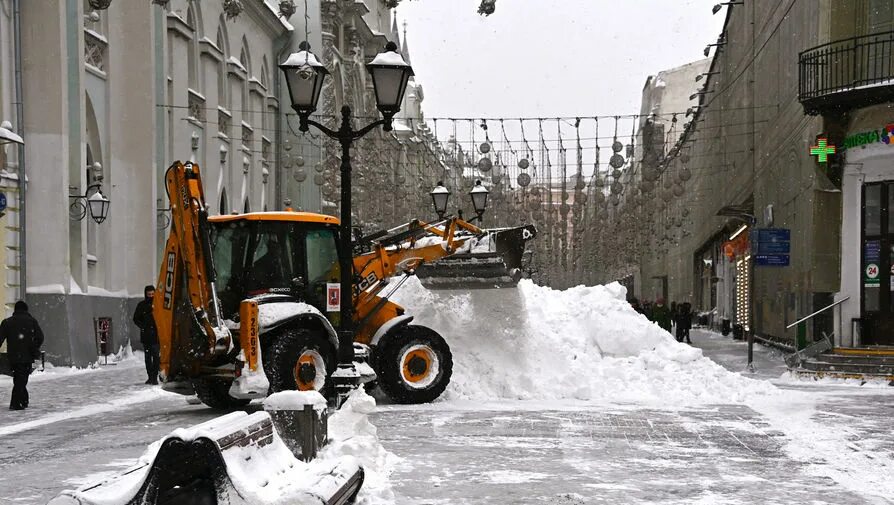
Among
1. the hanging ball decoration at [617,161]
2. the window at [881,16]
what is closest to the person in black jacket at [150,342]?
the hanging ball decoration at [617,161]

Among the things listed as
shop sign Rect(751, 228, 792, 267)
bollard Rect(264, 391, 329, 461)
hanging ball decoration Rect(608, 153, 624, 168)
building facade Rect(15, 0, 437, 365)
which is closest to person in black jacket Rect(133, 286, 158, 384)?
building facade Rect(15, 0, 437, 365)

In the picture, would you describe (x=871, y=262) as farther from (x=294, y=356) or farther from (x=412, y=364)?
(x=294, y=356)

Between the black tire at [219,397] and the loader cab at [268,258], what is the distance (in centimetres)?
99

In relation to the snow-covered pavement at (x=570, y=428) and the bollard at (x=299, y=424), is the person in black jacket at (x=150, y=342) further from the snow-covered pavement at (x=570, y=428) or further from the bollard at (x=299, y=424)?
the bollard at (x=299, y=424)

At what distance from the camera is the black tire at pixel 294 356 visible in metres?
14.3

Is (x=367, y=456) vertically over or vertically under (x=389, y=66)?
under

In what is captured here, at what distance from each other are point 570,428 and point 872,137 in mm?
12470

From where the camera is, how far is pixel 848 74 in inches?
909

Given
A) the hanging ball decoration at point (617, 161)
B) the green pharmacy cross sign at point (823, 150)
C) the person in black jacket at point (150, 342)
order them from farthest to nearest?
the hanging ball decoration at point (617, 161) < the green pharmacy cross sign at point (823, 150) < the person in black jacket at point (150, 342)

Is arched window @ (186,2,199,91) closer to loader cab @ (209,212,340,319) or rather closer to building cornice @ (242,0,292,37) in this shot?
building cornice @ (242,0,292,37)

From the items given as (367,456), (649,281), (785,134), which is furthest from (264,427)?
(649,281)

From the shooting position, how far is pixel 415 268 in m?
17.2

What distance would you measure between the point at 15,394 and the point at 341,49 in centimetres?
3802

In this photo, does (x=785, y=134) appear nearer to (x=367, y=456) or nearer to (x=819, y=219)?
(x=819, y=219)
